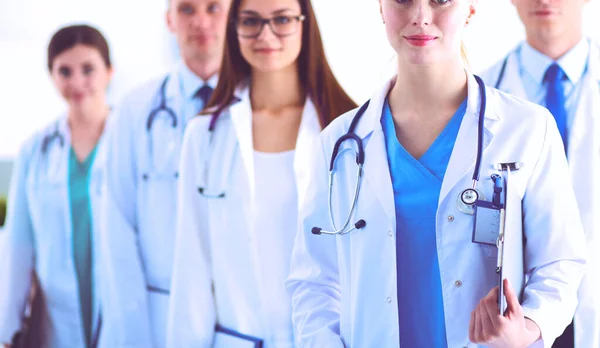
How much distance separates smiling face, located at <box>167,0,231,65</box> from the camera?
269 cm

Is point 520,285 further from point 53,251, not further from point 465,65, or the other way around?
point 53,251

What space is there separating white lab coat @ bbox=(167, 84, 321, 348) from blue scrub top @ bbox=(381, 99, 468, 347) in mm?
628

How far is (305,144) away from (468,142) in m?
0.74

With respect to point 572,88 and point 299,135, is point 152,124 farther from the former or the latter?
point 572,88

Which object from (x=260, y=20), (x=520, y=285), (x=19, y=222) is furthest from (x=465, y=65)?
(x=19, y=222)

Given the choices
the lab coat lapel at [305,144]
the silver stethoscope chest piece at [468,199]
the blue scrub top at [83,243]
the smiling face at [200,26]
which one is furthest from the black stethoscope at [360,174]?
the blue scrub top at [83,243]

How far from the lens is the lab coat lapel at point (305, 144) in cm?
202

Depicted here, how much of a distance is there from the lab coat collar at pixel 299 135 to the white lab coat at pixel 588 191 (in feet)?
2.13

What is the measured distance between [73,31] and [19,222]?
88 centimetres

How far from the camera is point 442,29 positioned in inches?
53.7

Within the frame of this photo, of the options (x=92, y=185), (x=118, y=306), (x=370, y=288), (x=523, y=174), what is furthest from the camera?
(x=92, y=185)

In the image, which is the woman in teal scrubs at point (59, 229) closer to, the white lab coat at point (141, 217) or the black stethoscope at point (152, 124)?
the white lab coat at point (141, 217)

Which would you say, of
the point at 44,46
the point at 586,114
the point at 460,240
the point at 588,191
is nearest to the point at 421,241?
the point at 460,240

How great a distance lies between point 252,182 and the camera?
2.04m
